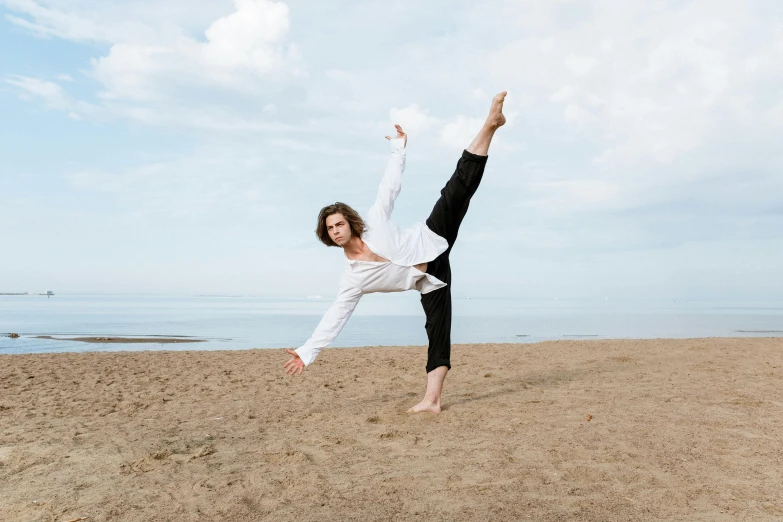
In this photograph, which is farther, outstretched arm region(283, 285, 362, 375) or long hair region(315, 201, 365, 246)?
outstretched arm region(283, 285, 362, 375)

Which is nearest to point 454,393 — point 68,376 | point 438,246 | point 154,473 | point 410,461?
point 438,246

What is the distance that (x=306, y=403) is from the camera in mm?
5715

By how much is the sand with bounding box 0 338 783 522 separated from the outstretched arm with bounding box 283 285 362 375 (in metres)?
0.53

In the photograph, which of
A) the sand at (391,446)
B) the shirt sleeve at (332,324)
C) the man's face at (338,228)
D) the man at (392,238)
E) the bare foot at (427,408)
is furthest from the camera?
the bare foot at (427,408)

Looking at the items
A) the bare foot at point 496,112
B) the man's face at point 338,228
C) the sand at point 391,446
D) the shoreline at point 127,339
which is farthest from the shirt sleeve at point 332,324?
the shoreline at point 127,339

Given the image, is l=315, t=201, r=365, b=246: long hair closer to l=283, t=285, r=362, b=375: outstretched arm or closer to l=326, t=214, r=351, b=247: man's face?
l=326, t=214, r=351, b=247: man's face

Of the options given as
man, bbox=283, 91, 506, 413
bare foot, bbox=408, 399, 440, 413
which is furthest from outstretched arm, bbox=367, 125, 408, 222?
bare foot, bbox=408, 399, 440, 413

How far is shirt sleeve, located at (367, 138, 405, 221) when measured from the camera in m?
4.53

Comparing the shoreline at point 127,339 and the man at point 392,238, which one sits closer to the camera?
the man at point 392,238

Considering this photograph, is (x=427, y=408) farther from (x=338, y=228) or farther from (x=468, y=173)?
(x=468, y=173)

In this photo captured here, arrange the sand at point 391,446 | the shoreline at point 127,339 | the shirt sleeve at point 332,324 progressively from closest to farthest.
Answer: the sand at point 391,446 → the shirt sleeve at point 332,324 → the shoreline at point 127,339

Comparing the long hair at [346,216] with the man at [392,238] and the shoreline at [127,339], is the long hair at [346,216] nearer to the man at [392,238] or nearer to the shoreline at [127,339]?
the man at [392,238]

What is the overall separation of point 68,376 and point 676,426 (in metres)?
6.68

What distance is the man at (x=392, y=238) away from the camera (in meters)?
4.47
